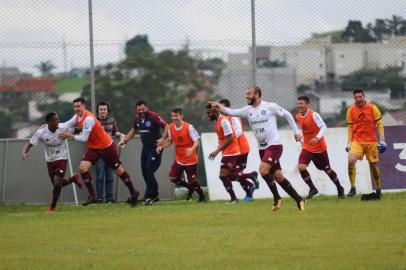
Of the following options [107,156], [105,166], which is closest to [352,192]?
[107,156]

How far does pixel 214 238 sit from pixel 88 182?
26.8ft

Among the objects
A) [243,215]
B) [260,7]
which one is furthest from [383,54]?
[243,215]

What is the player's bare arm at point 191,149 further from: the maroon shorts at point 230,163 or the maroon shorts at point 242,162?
the maroon shorts at point 242,162

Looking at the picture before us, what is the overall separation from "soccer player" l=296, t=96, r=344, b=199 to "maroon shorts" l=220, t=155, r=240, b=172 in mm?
1291

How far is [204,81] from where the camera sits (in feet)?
82.5

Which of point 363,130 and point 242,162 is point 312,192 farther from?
point 363,130

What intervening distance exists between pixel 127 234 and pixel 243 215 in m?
2.90

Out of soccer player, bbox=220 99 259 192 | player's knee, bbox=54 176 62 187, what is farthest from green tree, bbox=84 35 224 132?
player's knee, bbox=54 176 62 187

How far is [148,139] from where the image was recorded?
2258cm

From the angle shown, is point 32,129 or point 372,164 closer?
point 372,164

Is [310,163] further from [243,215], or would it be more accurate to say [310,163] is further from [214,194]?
[243,215]

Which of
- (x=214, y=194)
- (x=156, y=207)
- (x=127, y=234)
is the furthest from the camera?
(x=214, y=194)

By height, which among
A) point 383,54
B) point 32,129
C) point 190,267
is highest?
point 383,54

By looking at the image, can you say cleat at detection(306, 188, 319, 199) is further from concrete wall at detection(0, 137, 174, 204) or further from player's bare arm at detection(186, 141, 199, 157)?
concrete wall at detection(0, 137, 174, 204)
